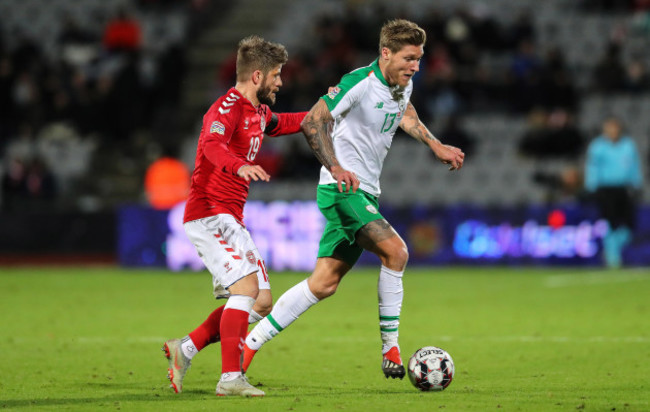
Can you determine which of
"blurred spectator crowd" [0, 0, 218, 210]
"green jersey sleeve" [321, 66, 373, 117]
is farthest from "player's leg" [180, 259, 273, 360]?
"blurred spectator crowd" [0, 0, 218, 210]

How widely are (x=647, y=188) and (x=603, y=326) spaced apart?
918 centimetres

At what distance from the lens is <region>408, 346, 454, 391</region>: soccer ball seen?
6.07 metres

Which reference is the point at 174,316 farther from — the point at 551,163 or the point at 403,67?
the point at 551,163

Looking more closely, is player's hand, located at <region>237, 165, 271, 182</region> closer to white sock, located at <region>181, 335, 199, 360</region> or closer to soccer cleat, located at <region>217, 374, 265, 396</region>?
soccer cleat, located at <region>217, 374, 265, 396</region>

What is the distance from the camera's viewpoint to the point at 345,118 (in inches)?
262

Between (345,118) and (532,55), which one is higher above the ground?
(532,55)

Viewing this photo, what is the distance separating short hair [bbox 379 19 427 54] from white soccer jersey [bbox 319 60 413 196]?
0.68 ft

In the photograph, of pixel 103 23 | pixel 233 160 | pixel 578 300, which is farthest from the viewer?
pixel 103 23

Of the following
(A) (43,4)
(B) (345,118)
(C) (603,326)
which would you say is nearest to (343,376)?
(B) (345,118)

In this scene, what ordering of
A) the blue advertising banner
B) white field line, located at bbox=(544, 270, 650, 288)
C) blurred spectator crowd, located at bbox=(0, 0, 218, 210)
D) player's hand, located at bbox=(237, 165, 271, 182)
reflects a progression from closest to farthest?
1. player's hand, located at bbox=(237, 165, 271, 182)
2. white field line, located at bbox=(544, 270, 650, 288)
3. the blue advertising banner
4. blurred spectator crowd, located at bbox=(0, 0, 218, 210)

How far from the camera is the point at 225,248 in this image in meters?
5.97

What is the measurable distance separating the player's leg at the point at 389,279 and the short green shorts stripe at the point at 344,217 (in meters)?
0.07

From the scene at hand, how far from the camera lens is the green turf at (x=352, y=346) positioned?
5.75m

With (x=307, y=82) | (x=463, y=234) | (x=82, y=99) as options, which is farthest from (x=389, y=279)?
(x=82, y=99)
